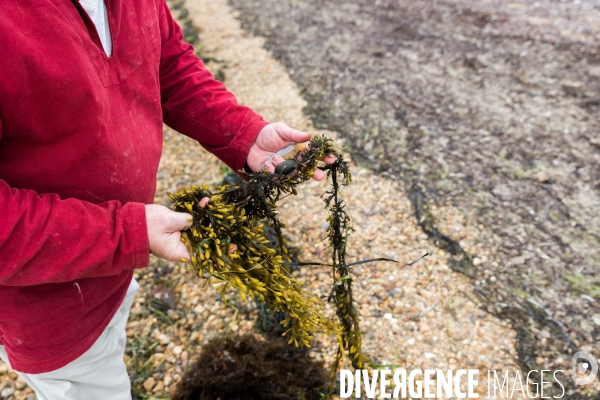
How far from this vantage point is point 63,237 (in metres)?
1.56

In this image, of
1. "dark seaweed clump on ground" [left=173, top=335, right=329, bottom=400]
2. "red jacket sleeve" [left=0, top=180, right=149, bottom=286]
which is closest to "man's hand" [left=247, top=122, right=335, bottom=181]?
"red jacket sleeve" [left=0, top=180, right=149, bottom=286]

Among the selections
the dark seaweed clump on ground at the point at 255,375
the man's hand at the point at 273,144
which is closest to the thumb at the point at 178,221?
the man's hand at the point at 273,144

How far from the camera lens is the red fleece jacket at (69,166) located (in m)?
1.47

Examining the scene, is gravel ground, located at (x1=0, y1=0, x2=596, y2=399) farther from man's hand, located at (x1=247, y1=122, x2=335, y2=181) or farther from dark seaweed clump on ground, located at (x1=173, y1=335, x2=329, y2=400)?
man's hand, located at (x1=247, y1=122, x2=335, y2=181)

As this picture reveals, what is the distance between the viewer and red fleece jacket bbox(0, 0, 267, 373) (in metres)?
1.47

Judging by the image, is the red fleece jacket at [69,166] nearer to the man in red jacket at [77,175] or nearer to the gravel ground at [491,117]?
the man in red jacket at [77,175]

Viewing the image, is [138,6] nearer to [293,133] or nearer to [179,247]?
[293,133]

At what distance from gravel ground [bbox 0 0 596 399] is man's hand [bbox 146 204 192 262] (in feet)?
5.42

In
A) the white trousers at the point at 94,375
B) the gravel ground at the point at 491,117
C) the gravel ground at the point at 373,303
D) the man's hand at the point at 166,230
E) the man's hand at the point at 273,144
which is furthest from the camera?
the gravel ground at the point at 491,117

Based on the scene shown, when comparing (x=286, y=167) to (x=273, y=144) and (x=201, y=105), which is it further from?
(x=201, y=105)

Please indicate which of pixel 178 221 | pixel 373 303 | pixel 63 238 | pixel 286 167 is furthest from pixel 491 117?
pixel 63 238

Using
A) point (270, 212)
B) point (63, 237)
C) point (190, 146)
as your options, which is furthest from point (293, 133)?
point (190, 146)

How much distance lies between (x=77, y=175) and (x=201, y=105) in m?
0.80

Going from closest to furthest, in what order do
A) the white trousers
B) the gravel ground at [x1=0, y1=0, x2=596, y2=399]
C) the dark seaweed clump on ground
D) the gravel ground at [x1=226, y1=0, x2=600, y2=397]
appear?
the white trousers, the dark seaweed clump on ground, the gravel ground at [x1=0, y1=0, x2=596, y2=399], the gravel ground at [x1=226, y1=0, x2=600, y2=397]
